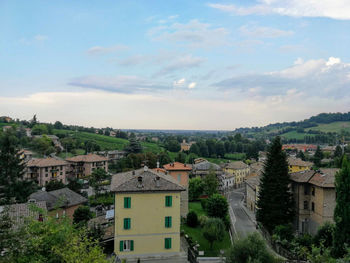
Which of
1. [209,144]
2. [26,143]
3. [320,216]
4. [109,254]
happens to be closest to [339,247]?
[320,216]

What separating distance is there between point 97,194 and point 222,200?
2845 cm

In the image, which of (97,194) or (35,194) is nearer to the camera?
(35,194)

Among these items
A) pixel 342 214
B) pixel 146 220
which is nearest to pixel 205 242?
pixel 146 220

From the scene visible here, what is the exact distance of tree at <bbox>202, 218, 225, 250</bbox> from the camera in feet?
97.2

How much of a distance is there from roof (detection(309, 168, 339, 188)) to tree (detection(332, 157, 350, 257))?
7.91m

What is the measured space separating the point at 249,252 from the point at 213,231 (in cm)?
875

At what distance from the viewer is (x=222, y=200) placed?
38.2 m

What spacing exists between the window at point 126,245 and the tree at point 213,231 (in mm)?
8699

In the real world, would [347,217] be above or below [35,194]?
→ above

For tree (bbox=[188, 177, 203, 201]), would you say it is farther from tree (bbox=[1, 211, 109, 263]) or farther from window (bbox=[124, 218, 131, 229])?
tree (bbox=[1, 211, 109, 263])

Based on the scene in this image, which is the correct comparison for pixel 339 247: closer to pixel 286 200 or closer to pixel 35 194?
pixel 286 200

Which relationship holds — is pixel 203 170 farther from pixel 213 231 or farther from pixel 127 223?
pixel 127 223

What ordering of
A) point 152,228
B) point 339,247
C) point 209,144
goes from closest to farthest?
point 339,247
point 152,228
point 209,144

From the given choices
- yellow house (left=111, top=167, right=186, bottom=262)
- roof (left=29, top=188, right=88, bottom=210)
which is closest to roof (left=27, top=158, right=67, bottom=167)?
roof (left=29, top=188, right=88, bottom=210)
